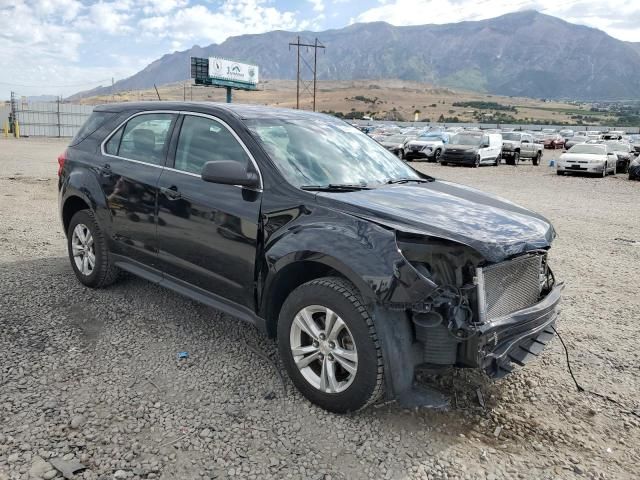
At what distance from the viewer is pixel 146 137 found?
461 cm

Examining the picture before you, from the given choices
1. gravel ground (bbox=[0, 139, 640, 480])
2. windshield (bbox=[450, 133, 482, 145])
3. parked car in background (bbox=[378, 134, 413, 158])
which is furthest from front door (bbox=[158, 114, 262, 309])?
parked car in background (bbox=[378, 134, 413, 158])

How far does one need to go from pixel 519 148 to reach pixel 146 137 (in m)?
26.7

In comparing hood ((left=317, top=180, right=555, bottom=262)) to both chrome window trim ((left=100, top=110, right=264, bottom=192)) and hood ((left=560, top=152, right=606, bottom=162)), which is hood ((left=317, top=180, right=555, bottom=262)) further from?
hood ((left=560, top=152, right=606, bottom=162))

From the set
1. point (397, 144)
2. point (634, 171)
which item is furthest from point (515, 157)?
point (634, 171)

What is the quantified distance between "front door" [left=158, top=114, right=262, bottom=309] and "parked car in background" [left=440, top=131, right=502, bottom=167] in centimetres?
2132

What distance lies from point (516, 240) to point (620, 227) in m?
8.37

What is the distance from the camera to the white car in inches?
878

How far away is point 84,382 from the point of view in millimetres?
3541

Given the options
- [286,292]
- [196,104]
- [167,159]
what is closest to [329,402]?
[286,292]

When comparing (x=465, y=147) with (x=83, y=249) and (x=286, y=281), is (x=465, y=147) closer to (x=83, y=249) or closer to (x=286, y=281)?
(x=83, y=249)

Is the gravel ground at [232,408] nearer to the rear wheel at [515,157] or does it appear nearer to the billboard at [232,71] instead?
the rear wheel at [515,157]

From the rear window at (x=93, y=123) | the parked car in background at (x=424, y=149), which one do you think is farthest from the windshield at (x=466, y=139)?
the rear window at (x=93, y=123)

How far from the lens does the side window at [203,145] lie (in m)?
3.93

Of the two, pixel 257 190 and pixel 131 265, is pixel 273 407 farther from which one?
pixel 131 265
